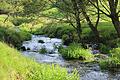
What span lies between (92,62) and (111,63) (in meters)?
3.42

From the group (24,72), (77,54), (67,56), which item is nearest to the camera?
(24,72)

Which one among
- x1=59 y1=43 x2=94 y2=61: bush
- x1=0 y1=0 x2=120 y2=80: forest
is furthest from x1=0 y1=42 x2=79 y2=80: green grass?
x1=59 y1=43 x2=94 y2=61: bush

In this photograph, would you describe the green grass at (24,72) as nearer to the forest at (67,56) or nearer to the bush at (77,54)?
the forest at (67,56)

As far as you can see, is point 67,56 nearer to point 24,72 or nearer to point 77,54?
point 77,54

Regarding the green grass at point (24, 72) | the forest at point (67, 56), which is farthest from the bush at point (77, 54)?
the green grass at point (24, 72)

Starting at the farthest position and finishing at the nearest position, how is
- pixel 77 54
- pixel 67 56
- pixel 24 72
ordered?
pixel 67 56, pixel 77 54, pixel 24 72

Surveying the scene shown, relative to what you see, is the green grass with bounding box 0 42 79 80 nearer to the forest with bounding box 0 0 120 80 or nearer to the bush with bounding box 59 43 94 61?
the forest with bounding box 0 0 120 80

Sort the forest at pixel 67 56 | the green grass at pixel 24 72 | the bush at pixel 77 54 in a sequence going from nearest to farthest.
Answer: the green grass at pixel 24 72
the forest at pixel 67 56
the bush at pixel 77 54

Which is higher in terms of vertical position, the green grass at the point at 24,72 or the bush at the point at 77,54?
the green grass at the point at 24,72

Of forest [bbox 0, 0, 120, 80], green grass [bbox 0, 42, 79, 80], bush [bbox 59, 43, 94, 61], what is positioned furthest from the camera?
bush [bbox 59, 43, 94, 61]

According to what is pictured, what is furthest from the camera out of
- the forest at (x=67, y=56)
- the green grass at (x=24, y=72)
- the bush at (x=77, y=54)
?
the bush at (x=77, y=54)

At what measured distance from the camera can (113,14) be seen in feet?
104

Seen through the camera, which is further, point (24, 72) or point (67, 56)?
point (67, 56)

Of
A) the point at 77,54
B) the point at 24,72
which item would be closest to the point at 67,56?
Answer: the point at 77,54
